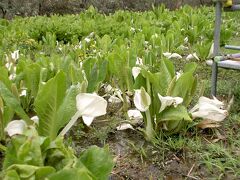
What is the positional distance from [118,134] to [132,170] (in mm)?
307

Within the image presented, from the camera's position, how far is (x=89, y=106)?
4.59ft

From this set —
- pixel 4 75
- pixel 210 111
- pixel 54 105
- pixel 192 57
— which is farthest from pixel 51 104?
pixel 192 57

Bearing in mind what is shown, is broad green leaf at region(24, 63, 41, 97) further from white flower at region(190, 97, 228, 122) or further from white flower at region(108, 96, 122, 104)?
white flower at region(190, 97, 228, 122)

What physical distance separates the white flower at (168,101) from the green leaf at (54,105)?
422 millimetres

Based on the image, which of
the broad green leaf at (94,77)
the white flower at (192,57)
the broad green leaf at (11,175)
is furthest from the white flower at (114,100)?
the broad green leaf at (11,175)

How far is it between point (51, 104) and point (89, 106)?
0.13 metres

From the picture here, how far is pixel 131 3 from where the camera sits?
1070 cm

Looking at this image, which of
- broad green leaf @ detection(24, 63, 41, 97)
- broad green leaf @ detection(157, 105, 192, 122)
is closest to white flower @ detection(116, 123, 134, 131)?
broad green leaf @ detection(157, 105, 192, 122)

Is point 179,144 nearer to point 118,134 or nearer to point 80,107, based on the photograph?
point 118,134

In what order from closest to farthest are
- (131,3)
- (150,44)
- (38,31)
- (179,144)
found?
(179,144) → (150,44) → (38,31) → (131,3)

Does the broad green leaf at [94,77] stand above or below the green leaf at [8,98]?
below

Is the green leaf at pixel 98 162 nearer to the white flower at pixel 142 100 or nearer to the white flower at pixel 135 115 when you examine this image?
the white flower at pixel 142 100

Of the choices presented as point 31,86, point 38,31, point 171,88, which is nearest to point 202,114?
point 171,88

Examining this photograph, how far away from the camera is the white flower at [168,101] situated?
5.40 ft
